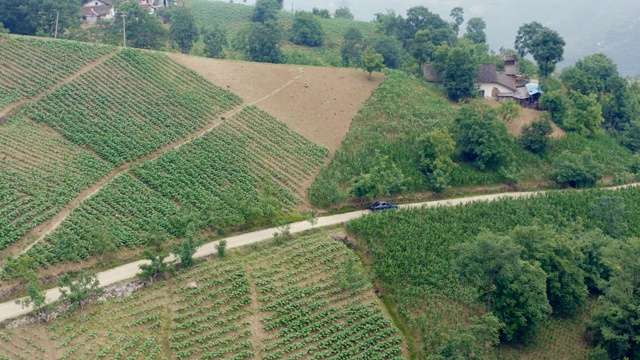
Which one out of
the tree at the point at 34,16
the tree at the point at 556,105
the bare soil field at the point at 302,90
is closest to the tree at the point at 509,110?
the tree at the point at 556,105

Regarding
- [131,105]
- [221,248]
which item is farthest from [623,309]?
[131,105]

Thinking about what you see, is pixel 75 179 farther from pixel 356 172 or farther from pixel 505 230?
pixel 505 230

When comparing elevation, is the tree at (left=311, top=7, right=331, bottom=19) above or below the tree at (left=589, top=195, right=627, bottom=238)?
above

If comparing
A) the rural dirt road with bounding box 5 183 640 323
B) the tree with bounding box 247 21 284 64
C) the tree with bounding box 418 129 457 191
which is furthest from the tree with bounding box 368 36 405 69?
the rural dirt road with bounding box 5 183 640 323

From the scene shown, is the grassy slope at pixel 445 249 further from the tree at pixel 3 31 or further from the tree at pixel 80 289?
the tree at pixel 3 31

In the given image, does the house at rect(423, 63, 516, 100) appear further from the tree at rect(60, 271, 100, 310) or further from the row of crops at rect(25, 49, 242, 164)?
the tree at rect(60, 271, 100, 310)

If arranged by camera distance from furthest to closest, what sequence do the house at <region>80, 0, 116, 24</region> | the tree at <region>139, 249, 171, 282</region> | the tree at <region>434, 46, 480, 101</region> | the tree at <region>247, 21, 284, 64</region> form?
the house at <region>80, 0, 116, 24</region> → the tree at <region>247, 21, 284, 64</region> → the tree at <region>434, 46, 480, 101</region> → the tree at <region>139, 249, 171, 282</region>

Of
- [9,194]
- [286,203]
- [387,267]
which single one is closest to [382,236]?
[387,267]
